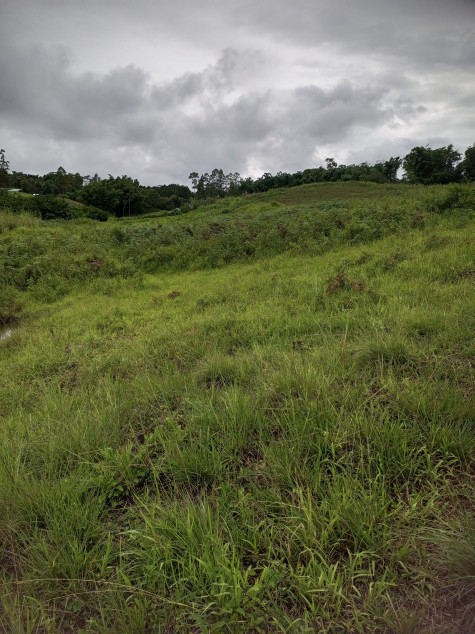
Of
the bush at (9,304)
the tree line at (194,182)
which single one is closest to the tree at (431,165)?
the tree line at (194,182)

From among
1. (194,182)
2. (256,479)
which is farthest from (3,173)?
(256,479)

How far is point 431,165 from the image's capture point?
4422 cm

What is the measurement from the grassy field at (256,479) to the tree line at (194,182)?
91.5 feet

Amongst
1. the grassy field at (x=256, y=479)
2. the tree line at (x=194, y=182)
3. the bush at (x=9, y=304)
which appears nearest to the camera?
the grassy field at (x=256, y=479)

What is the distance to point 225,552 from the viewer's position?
1.42 meters

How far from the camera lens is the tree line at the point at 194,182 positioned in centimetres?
3767

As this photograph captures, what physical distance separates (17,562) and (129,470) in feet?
2.12

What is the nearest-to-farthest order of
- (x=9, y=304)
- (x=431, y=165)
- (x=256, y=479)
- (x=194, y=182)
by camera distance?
1. (x=256, y=479)
2. (x=9, y=304)
3. (x=431, y=165)
4. (x=194, y=182)

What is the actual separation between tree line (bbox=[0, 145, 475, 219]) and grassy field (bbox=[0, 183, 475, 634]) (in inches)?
1097

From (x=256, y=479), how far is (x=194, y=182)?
87052 mm

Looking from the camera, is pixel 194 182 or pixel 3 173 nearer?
pixel 3 173

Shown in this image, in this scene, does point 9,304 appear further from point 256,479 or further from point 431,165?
point 431,165

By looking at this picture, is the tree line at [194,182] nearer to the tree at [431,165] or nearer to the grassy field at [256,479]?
the tree at [431,165]

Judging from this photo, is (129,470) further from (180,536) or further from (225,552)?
(225,552)
